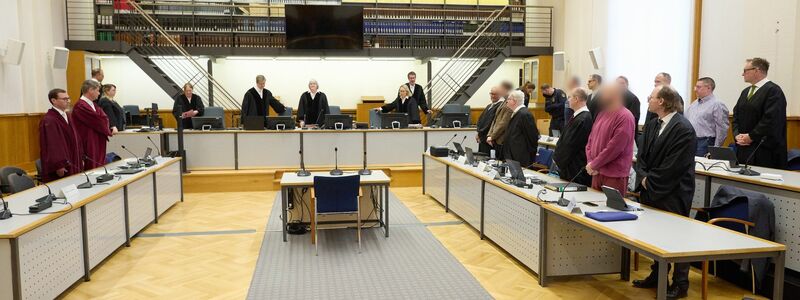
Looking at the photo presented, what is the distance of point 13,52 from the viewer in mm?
8539

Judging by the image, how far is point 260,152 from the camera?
8.34 meters

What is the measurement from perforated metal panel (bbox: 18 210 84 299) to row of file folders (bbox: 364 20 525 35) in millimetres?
9524

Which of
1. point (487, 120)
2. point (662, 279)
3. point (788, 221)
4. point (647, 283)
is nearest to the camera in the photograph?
point (662, 279)

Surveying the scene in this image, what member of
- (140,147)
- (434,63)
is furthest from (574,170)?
(434,63)

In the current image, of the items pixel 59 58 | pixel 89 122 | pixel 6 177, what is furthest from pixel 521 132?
pixel 59 58

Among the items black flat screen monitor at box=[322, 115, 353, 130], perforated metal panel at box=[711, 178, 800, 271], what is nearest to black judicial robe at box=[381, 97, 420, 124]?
black flat screen monitor at box=[322, 115, 353, 130]

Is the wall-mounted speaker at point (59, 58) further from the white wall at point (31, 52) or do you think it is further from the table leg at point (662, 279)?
the table leg at point (662, 279)

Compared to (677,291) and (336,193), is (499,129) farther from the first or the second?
(677,291)

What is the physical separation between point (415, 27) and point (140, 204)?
27.9 feet

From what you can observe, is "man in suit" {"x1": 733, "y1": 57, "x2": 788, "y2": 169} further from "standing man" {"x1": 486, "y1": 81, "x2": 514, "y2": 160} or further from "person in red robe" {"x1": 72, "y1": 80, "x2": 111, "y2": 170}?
"person in red robe" {"x1": 72, "y1": 80, "x2": 111, "y2": 170}

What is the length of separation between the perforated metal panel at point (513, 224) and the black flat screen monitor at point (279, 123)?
4.20m

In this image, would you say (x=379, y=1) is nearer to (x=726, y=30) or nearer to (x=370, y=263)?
(x=726, y=30)

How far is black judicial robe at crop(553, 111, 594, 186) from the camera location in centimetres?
445

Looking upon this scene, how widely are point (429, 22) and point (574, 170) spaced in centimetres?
883
